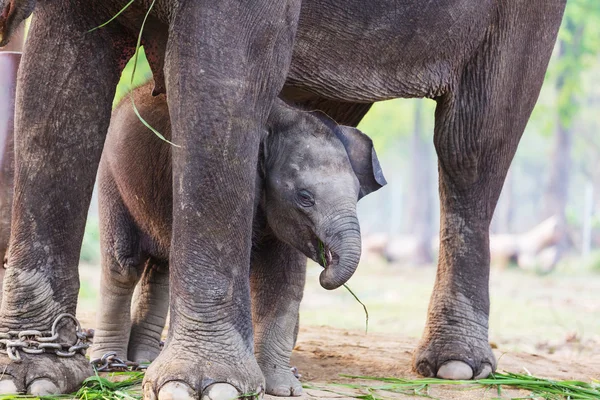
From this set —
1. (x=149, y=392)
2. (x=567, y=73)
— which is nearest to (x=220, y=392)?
(x=149, y=392)

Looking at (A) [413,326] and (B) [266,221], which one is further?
(A) [413,326]

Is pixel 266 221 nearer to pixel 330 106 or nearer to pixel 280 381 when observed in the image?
pixel 280 381

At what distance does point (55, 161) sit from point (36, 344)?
23.8 inches

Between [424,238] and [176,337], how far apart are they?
1821cm

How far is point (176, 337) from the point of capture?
2.99 metres

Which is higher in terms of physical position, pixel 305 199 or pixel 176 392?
pixel 305 199

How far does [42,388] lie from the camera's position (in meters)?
3.10

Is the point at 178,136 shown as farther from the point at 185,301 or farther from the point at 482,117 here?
the point at 482,117

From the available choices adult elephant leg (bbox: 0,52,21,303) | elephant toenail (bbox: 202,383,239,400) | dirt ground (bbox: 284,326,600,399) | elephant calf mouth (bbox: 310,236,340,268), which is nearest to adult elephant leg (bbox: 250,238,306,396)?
dirt ground (bbox: 284,326,600,399)

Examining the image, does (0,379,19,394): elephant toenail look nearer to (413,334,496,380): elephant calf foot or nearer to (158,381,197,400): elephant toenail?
(158,381,197,400): elephant toenail

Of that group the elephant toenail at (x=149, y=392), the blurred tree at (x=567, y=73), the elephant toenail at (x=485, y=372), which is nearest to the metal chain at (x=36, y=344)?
the elephant toenail at (x=149, y=392)

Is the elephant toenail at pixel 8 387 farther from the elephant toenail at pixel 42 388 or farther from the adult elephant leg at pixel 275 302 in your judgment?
the adult elephant leg at pixel 275 302

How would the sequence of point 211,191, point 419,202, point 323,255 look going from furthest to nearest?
point 419,202
point 323,255
point 211,191

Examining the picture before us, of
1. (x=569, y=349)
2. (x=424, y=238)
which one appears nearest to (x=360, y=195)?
(x=569, y=349)
